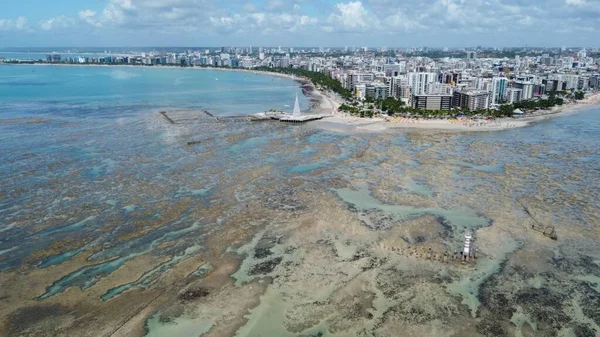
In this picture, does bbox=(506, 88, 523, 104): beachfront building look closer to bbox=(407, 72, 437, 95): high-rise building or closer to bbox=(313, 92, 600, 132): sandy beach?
bbox=(407, 72, 437, 95): high-rise building

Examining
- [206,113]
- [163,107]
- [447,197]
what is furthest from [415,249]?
[163,107]

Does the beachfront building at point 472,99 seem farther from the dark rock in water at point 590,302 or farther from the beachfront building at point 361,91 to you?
the dark rock in water at point 590,302

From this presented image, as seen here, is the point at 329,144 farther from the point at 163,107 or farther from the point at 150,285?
the point at 163,107

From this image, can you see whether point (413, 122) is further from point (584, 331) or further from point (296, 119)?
point (584, 331)

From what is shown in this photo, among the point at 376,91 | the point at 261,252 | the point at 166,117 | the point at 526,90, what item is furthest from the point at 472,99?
the point at 261,252

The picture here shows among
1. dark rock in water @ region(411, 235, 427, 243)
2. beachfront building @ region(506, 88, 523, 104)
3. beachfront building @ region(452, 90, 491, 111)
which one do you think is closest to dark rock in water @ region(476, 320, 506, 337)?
dark rock in water @ region(411, 235, 427, 243)

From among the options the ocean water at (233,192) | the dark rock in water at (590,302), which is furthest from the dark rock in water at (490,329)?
the dark rock in water at (590,302)

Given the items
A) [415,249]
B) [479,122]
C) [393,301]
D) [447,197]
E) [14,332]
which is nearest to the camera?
[14,332]

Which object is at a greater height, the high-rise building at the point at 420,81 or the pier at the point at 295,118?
the high-rise building at the point at 420,81
